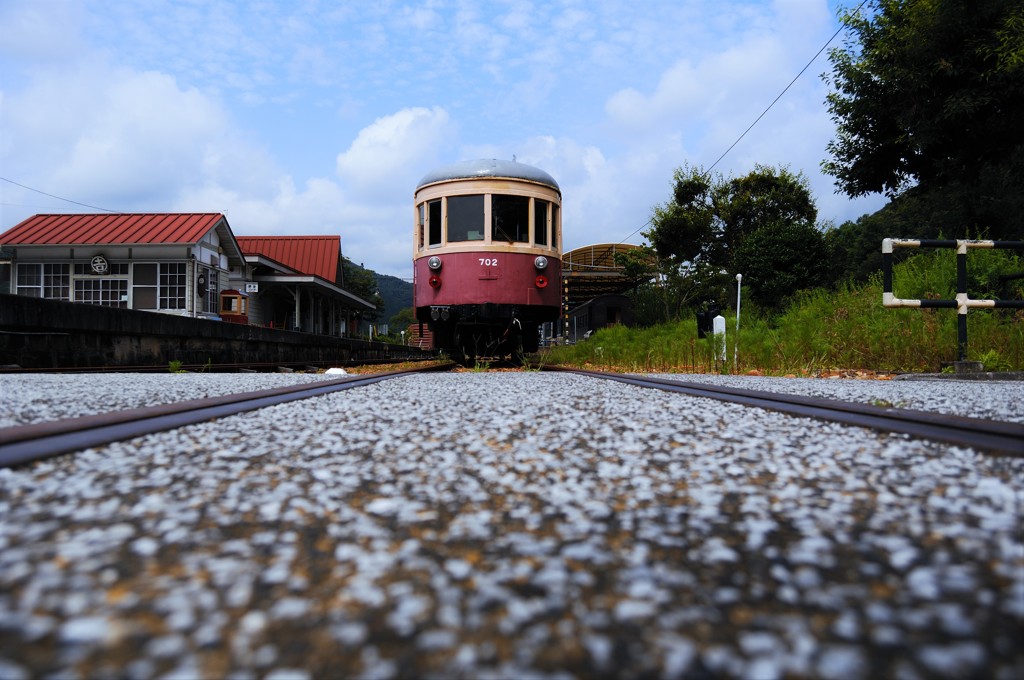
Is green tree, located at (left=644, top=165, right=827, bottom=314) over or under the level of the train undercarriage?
over

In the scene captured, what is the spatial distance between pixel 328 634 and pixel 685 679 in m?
0.34

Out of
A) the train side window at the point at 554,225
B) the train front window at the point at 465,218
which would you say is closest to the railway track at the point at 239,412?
the train front window at the point at 465,218

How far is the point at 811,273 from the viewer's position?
17844mm

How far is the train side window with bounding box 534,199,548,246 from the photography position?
9.20 meters

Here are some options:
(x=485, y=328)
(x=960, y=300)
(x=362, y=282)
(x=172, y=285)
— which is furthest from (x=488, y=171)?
(x=362, y=282)

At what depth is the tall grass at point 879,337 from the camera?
587cm

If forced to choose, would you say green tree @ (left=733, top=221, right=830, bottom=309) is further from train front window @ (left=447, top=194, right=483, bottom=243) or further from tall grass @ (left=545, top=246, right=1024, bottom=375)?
train front window @ (left=447, top=194, right=483, bottom=243)

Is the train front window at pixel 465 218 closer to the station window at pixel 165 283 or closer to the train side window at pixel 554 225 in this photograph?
the train side window at pixel 554 225

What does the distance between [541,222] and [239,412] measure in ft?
24.4

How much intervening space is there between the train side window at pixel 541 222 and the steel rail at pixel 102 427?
687cm

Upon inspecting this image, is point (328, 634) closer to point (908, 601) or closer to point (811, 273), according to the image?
point (908, 601)

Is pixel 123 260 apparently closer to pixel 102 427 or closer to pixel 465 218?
pixel 465 218

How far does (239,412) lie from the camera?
2273 mm

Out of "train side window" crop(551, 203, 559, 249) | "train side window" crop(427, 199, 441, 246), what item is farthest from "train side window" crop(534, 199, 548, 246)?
"train side window" crop(427, 199, 441, 246)
